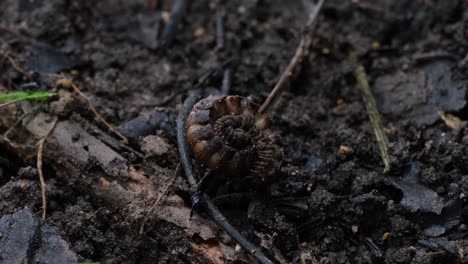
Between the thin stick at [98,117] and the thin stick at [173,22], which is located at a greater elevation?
the thin stick at [173,22]

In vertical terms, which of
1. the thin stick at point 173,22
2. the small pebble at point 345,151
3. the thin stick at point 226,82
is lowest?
the small pebble at point 345,151

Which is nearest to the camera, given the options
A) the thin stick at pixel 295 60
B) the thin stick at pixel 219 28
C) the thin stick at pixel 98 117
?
the thin stick at pixel 98 117

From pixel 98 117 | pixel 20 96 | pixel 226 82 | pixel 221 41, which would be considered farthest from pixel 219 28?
pixel 20 96

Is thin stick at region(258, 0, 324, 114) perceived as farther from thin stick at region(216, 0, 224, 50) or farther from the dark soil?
thin stick at region(216, 0, 224, 50)

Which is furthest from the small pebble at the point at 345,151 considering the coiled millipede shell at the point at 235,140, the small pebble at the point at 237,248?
the small pebble at the point at 237,248

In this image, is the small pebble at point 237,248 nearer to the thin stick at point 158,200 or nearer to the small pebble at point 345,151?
the thin stick at point 158,200

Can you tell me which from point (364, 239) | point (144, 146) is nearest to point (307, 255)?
point (364, 239)
